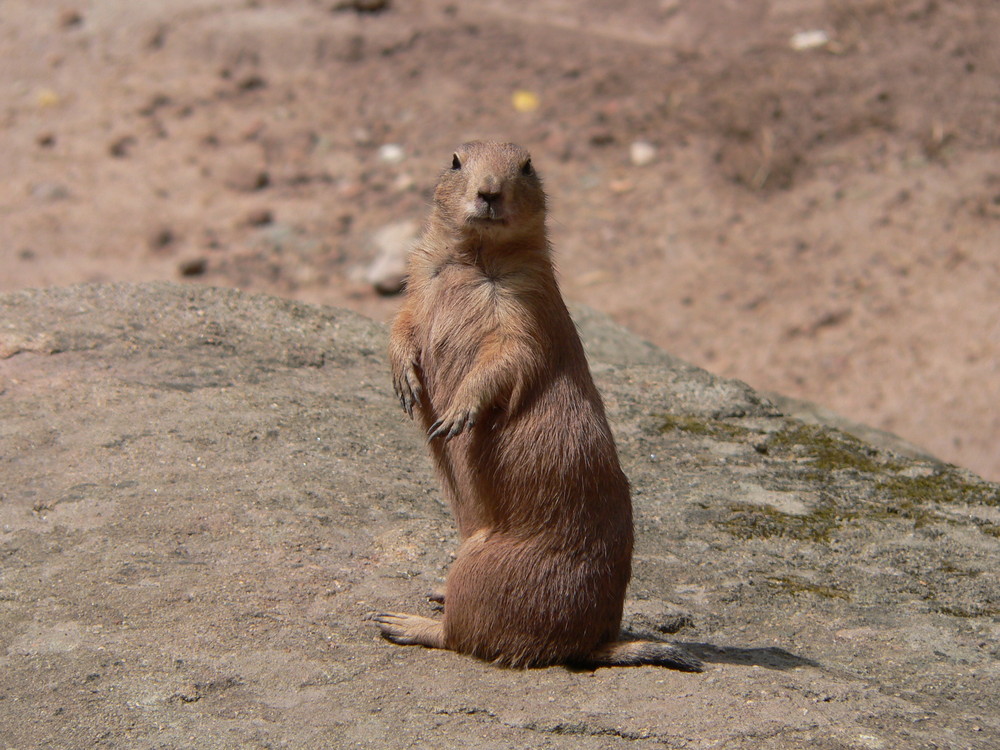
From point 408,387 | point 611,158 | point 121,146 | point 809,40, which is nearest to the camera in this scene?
point 408,387

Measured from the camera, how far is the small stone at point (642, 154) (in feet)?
39.7

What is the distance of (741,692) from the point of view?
11.9 feet

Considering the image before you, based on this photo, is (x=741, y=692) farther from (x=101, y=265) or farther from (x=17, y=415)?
(x=101, y=265)

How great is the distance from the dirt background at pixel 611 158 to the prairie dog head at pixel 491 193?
5.94 m

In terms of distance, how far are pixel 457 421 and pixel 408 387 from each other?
427mm

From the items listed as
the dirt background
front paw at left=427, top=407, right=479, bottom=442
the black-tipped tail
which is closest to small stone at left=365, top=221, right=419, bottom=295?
the dirt background

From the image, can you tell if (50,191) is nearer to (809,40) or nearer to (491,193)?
(809,40)

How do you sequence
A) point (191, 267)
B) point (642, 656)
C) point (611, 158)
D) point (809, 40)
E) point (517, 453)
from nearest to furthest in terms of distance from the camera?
1. point (642, 656)
2. point (517, 453)
3. point (191, 267)
4. point (611, 158)
5. point (809, 40)

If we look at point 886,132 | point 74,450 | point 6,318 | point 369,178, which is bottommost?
point 74,450

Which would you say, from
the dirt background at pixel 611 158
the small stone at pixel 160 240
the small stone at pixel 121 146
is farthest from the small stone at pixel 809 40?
the small stone at pixel 121 146

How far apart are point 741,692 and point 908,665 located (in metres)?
0.81

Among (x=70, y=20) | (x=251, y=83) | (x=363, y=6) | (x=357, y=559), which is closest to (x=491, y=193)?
(x=357, y=559)

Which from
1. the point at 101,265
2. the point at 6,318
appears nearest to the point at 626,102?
the point at 101,265

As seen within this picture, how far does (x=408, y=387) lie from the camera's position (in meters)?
4.28
